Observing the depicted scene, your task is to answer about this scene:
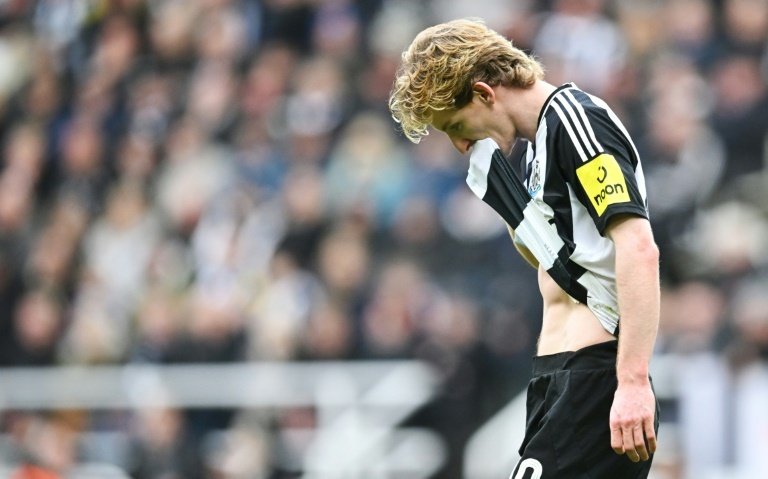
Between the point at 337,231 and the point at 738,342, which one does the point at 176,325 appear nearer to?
the point at 337,231

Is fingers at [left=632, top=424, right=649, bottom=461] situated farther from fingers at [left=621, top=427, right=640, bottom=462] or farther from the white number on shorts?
the white number on shorts

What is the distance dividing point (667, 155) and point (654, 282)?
5.23 meters

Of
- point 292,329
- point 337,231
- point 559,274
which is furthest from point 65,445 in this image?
point 559,274

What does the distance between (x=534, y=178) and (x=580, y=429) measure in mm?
A: 751

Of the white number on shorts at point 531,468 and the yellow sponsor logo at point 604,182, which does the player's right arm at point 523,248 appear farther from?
the white number on shorts at point 531,468

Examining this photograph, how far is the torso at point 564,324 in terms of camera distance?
3.94m

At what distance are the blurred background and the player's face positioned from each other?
4.38 m

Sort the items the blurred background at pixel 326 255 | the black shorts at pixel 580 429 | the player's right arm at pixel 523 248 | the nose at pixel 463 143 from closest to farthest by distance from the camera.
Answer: the black shorts at pixel 580 429
the nose at pixel 463 143
the player's right arm at pixel 523 248
the blurred background at pixel 326 255

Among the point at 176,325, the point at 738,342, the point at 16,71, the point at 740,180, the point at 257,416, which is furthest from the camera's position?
the point at 16,71

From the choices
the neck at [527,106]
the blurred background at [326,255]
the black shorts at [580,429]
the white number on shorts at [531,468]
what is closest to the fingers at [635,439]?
the black shorts at [580,429]

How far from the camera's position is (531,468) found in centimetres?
390

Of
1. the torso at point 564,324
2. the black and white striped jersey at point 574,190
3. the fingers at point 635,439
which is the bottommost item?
the fingers at point 635,439

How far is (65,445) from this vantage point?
32.9ft

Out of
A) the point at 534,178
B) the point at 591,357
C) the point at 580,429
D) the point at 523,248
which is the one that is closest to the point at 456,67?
the point at 534,178
